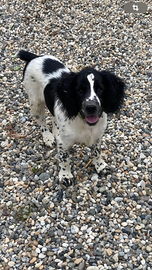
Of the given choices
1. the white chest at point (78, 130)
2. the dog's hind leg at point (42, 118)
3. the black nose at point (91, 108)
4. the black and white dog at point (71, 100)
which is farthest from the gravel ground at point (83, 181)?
the black nose at point (91, 108)

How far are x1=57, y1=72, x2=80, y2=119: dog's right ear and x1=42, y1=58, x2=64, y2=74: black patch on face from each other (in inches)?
28.1

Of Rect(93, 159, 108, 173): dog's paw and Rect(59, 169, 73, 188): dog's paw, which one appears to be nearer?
Rect(59, 169, 73, 188): dog's paw

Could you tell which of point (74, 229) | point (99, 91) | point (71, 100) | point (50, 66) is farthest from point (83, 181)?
point (50, 66)

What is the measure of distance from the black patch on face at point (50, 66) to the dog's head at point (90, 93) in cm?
72

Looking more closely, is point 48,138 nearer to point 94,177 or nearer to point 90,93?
point 94,177

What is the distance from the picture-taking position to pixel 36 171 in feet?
12.0

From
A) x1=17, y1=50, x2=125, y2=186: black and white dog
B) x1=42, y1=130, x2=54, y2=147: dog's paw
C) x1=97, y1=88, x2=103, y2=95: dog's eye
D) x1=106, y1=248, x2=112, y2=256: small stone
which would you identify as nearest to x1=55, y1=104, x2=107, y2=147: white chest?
x1=17, y1=50, x2=125, y2=186: black and white dog

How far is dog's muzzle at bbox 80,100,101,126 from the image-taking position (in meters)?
2.56

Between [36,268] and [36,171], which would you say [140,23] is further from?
[36,268]

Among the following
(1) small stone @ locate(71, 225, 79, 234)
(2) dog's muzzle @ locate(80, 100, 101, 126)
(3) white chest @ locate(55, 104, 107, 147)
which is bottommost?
(1) small stone @ locate(71, 225, 79, 234)

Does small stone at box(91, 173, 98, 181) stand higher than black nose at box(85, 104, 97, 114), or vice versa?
black nose at box(85, 104, 97, 114)

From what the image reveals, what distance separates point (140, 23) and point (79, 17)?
1.26 metres

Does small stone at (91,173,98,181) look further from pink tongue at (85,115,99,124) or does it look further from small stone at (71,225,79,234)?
pink tongue at (85,115,99,124)

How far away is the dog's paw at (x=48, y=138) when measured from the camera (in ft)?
13.0
